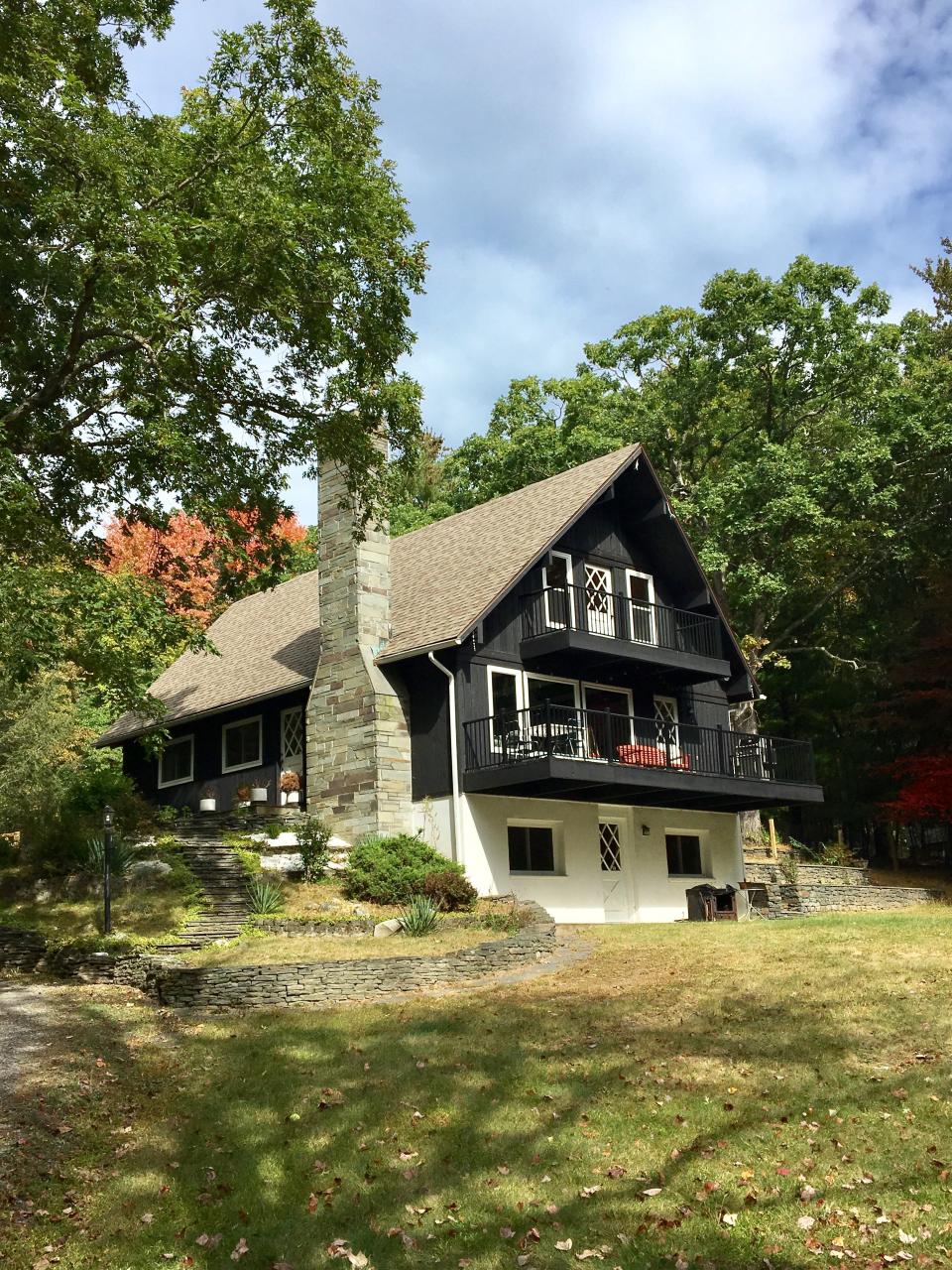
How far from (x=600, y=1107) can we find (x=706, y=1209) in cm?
200

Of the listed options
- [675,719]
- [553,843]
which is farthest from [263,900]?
[675,719]

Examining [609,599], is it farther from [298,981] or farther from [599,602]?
[298,981]

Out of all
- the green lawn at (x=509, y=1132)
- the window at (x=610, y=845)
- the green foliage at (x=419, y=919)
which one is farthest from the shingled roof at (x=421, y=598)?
the green lawn at (x=509, y=1132)

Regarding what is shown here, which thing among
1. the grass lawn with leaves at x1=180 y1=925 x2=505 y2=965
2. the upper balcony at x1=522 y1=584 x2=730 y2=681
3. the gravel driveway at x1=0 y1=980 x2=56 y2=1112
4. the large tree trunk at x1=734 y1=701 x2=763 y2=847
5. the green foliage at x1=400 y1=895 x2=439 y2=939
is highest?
the upper balcony at x1=522 y1=584 x2=730 y2=681

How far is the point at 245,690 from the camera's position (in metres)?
26.6

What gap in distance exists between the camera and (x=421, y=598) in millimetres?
25141

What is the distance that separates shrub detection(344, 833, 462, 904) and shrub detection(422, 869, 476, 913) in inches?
9.3

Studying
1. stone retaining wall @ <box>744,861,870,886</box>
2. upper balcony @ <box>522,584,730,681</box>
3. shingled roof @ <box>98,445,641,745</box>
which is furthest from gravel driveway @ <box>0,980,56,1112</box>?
stone retaining wall @ <box>744,861,870,886</box>

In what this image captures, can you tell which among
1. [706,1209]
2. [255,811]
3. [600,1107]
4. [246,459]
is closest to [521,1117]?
[600,1107]

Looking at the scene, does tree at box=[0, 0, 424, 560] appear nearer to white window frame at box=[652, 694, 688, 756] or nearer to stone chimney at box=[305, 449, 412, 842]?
stone chimney at box=[305, 449, 412, 842]

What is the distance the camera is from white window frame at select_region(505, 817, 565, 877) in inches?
923

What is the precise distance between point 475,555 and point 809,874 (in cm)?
1277

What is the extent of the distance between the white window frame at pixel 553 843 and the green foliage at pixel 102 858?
7501 millimetres

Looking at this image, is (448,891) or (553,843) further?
(553,843)
